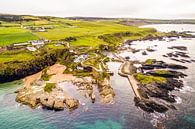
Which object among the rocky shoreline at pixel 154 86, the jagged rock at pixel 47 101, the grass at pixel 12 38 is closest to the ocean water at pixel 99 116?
the jagged rock at pixel 47 101

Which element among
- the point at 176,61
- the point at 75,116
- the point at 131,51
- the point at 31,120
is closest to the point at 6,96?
the point at 31,120

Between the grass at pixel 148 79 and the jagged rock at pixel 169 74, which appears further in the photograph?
the jagged rock at pixel 169 74

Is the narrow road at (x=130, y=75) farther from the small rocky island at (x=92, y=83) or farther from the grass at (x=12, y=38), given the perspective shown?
the grass at (x=12, y=38)

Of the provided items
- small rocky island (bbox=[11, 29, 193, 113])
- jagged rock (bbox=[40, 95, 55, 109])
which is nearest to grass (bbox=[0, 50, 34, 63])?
small rocky island (bbox=[11, 29, 193, 113])

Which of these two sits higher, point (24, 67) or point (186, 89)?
point (24, 67)

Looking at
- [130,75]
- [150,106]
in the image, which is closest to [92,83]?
[130,75]

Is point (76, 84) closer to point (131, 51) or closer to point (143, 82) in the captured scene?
point (143, 82)

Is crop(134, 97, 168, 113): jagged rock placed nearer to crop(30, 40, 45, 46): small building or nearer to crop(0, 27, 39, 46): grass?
crop(30, 40, 45, 46): small building

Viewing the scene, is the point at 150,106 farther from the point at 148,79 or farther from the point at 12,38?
the point at 12,38
